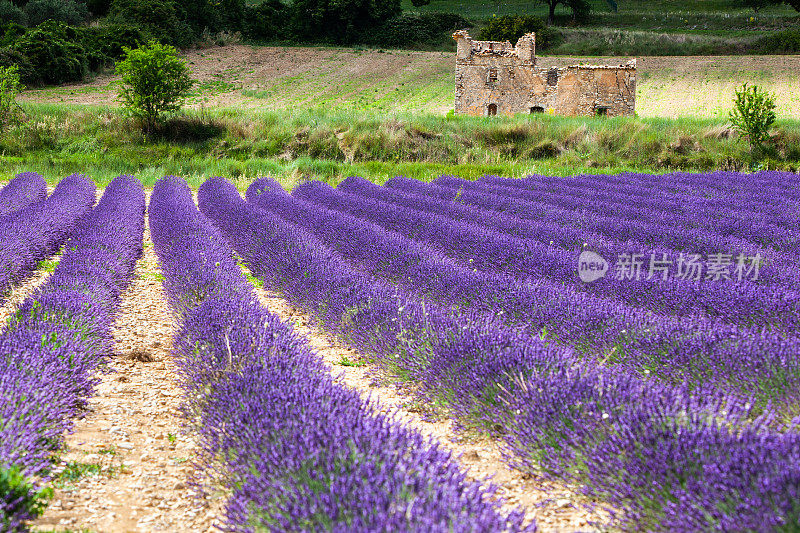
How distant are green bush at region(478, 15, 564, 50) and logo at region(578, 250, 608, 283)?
3161 cm

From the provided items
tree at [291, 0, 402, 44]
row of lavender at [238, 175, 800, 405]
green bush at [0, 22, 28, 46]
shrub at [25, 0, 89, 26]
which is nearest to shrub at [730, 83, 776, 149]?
row of lavender at [238, 175, 800, 405]

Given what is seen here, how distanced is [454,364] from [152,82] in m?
19.7

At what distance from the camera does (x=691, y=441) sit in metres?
2.02

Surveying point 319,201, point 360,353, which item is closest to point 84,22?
point 319,201

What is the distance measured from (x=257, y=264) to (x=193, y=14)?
117 feet

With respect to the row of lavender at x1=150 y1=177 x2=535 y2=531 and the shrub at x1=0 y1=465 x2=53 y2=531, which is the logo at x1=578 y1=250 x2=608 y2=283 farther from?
the shrub at x1=0 y1=465 x2=53 y2=531

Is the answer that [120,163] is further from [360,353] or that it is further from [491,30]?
[491,30]

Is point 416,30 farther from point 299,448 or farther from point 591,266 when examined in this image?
point 299,448

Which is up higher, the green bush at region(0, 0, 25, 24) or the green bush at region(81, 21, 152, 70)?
the green bush at region(0, 0, 25, 24)

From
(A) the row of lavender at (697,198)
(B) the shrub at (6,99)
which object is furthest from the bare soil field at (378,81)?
(A) the row of lavender at (697,198)

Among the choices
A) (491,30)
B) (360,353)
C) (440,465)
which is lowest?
(360,353)

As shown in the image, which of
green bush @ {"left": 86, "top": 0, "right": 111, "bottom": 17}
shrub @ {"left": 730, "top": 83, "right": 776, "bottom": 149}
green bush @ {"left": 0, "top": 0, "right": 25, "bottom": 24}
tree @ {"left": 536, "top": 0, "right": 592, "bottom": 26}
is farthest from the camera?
tree @ {"left": 536, "top": 0, "right": 592, "bottom": 26}

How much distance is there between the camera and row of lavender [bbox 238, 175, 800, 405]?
2.86 meters

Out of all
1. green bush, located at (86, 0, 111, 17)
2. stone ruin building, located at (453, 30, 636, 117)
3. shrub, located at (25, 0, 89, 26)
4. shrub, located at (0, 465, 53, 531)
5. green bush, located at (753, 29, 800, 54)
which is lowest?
shrub, located at (0, 465, 53, 531)
